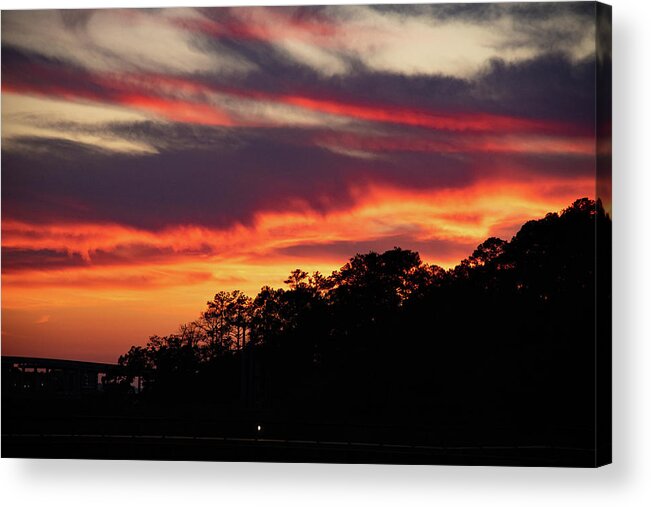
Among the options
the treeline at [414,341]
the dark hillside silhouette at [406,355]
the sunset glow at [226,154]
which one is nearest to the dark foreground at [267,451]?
the dark hillside silhouette at [406,355]

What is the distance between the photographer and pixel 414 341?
38.6 feet

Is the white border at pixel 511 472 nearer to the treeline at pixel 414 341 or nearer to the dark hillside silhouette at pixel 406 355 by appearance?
the dark hillside silhouette at pixel 406 355

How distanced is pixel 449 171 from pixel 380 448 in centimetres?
232

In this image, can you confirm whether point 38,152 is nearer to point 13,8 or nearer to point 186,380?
point 13,8

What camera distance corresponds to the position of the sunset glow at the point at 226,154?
11609 millimetres

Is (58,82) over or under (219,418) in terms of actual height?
over

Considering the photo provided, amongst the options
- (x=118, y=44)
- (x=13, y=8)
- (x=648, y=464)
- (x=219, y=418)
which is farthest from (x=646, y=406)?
(x=13, y=8)

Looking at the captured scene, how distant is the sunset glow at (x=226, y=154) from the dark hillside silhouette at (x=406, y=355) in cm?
21

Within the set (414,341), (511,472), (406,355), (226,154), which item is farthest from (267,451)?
(226,154)

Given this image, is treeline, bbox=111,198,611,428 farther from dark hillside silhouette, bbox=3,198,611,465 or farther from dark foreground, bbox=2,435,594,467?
dark foreground, bbox=2,435,594,467

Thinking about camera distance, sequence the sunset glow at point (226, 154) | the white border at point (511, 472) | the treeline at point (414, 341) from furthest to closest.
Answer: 1. the sunset glow at point (226, 154)
2. the treeline at point (414, 341)
3. the white border at point (511, 472)

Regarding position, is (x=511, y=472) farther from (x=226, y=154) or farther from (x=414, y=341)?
(x=226, y=154)

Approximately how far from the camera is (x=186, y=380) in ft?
39.5

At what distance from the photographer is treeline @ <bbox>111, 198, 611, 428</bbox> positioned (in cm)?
1135
